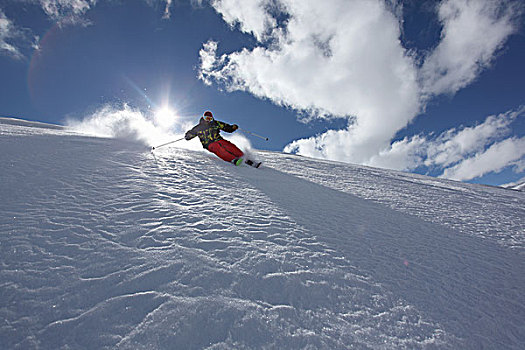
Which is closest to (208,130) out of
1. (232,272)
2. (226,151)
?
(226,151)

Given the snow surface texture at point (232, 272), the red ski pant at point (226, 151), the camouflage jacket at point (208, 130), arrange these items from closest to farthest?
the snow surface texture at point (232, 272)
the red ski pant at point (226, 151)
the camouflage jacket at point (208, 130)

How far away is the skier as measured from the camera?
7117 millimetres

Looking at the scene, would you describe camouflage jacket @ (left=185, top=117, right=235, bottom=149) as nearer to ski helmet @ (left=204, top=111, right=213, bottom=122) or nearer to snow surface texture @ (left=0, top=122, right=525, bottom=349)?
ski helmet @ (left=204, top=111, right=213, bottom=122)

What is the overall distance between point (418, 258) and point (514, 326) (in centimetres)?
88

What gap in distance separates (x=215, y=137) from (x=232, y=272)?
6.21 meters

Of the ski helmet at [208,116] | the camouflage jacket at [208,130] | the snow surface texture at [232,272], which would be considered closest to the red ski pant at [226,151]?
the camouflage jacket at [208,130]

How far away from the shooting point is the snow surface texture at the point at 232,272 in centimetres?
142

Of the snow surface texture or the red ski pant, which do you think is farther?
the red ski pant

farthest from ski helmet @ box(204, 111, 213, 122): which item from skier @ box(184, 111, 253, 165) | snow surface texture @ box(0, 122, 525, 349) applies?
snow surface texture @ box(0, 122, 525, 349)

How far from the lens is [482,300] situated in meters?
2.01

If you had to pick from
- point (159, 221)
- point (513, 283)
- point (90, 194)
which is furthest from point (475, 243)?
point (90, 194)

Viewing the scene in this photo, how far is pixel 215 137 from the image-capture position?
752 centimetres

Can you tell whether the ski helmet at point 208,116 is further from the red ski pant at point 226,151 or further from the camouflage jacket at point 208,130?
the red ski pant at point 226,151

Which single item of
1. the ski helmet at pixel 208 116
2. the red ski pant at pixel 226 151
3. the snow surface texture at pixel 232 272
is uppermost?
the ski helmet at pixel 208 116
